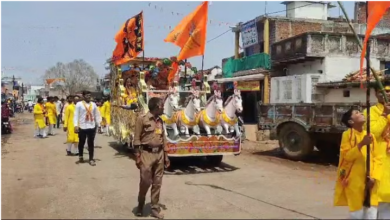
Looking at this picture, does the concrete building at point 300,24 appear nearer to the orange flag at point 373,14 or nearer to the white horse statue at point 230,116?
the white horse statue at point 230,116

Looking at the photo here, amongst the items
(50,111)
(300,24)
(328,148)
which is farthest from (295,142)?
(300,24)

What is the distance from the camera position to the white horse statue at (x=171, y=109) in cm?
990

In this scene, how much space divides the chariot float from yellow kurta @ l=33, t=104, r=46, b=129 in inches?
225

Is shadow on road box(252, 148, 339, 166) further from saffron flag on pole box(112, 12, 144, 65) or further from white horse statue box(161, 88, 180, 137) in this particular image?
saffron flag on pole box(112, 12, 144, 65)

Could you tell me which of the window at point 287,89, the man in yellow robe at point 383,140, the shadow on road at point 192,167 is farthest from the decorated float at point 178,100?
the window at point 287,89

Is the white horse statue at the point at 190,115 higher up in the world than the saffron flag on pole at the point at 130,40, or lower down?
lower down

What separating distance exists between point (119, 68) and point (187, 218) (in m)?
8.37

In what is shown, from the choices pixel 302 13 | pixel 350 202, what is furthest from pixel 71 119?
pixel 302 13

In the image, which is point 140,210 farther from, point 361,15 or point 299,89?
point 361,15

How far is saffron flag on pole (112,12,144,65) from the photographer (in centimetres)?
1175

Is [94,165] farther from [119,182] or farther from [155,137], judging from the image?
[155,137]

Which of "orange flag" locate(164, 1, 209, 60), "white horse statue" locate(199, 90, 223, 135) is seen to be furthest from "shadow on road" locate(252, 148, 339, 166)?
"orange flag" locate(164, 1, 209, 60)

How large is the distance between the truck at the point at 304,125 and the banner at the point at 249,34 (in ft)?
41.1

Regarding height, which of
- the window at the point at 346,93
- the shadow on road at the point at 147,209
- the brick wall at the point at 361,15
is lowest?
the shadow on road at the point at 147,209
